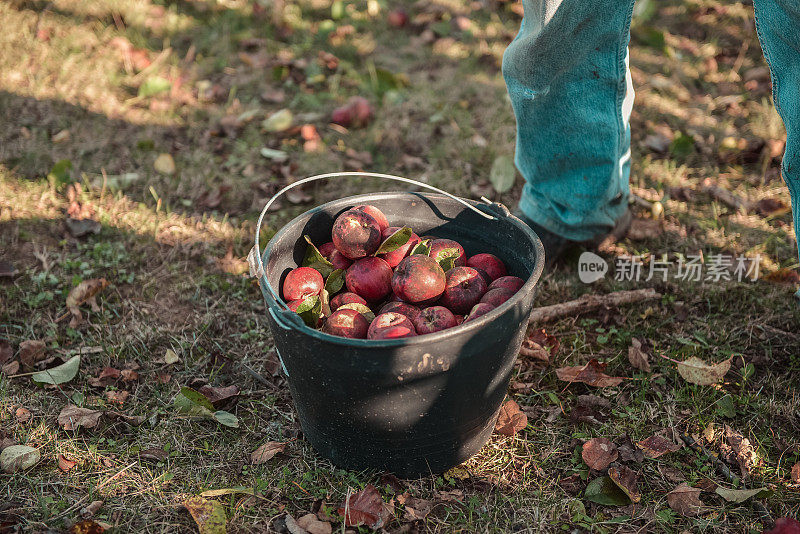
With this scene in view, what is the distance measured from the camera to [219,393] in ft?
7.32

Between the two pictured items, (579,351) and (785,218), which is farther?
(785,218)

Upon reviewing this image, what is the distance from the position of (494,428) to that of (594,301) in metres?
0.77

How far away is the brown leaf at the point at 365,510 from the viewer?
1.81m

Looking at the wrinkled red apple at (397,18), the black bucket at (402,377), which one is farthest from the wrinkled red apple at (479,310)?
the wrinkled red apple at (397,18)

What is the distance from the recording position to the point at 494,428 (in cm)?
216

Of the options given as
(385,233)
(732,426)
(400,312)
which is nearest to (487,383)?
(400,312)

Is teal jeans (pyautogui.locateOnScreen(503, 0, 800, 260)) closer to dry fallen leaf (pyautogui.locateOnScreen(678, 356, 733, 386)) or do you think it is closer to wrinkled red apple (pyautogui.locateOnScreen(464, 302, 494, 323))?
dry fallen leaf (pyautogui.locateOnScreen(678, 356, 733, 386))

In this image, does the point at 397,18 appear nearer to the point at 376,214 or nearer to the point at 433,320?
the point at 376,214

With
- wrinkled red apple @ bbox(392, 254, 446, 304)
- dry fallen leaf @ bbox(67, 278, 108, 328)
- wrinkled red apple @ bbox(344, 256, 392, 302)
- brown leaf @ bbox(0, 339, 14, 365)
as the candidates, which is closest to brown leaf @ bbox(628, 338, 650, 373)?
wrinkled red apple @ bbox(392, 254, 446, 304)

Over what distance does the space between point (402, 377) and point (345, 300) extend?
443 mm

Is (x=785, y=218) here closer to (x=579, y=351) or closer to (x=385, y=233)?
(x=579, y=351)

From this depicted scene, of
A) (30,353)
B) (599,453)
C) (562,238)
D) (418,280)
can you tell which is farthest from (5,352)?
(562,238)

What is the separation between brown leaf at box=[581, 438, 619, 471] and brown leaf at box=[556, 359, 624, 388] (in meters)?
0.26

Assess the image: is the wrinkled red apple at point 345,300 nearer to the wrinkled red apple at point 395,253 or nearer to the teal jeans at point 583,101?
the wrinkled red apple at point 395,253
